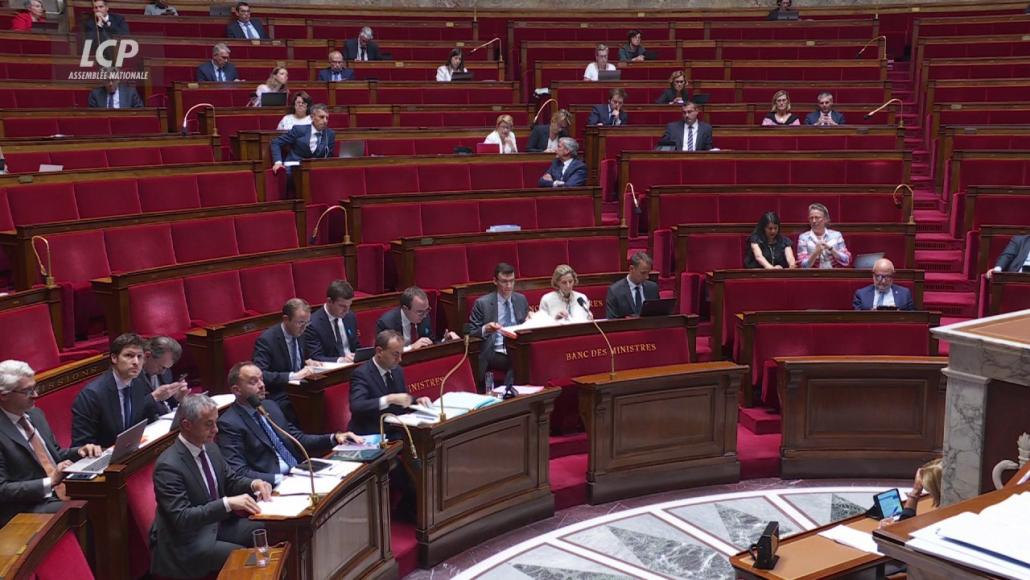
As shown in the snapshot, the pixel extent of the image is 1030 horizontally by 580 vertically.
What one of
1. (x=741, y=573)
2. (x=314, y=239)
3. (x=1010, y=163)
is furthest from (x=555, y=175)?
(x=741, y=573)

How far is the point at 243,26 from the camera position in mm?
6117

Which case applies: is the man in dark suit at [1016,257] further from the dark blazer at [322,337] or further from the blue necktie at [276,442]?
the blue necktie at [276,442]

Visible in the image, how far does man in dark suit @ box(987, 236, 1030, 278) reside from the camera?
4117 millimetres

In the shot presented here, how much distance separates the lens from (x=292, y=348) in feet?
10.3

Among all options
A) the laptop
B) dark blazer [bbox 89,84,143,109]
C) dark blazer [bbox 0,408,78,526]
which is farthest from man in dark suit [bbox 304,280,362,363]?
dark blazer [bbox 89,84,143,109]

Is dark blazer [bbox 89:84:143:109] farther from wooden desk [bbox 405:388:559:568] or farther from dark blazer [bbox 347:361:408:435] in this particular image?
wooden desk [bbox 405:388:559:568]

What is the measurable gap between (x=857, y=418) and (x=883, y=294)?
59 centimetres

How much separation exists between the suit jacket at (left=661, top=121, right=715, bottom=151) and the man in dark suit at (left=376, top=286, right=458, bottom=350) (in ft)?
6.87

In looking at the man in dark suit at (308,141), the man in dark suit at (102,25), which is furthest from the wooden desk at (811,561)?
the man in dark suit at (102,25)

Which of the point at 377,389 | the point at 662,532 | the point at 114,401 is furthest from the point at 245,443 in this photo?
the point at 662,532

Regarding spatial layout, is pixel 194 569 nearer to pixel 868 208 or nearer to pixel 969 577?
pixel 969 577

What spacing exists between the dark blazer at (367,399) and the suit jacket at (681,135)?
8.69ft

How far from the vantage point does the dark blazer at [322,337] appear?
3293 mm

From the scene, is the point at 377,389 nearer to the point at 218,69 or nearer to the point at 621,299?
the point at 621,299
